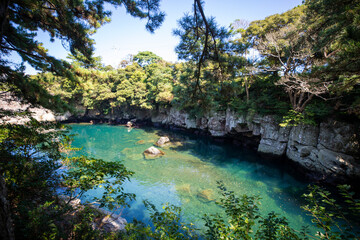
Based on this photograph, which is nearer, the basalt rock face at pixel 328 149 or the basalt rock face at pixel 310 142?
the basalt rock face at pixel 328 149

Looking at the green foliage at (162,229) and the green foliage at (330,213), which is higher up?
the green foliage at (330,213)

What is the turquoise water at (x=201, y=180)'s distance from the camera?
6025mm

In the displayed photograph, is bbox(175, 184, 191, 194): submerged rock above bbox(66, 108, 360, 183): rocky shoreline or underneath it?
underneath

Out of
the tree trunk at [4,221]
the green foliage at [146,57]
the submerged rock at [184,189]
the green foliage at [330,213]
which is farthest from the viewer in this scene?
the green foliage at [146,57]

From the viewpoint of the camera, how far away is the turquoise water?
603 centimetres

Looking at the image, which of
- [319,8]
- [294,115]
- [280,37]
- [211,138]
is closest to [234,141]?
[211,138]

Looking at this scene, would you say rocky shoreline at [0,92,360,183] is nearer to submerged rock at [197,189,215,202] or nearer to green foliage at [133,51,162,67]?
submerged rock at [197,189,215,202]

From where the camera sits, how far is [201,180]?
817 centimetres

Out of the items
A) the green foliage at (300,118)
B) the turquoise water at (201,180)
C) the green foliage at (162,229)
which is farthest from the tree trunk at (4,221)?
the green foliage at (300,118)

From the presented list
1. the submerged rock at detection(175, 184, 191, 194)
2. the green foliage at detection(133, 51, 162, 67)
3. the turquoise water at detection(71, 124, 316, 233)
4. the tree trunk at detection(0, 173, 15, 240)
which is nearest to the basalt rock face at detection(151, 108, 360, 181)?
the turquoise water at detection(71, 124, 316, 233)

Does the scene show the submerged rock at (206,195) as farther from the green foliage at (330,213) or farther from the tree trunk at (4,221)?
the tree trunk at (4,221)

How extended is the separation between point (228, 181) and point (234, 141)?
7.89 m

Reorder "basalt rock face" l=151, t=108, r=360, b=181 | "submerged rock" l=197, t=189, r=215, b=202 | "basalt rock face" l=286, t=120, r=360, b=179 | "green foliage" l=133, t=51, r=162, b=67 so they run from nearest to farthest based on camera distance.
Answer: "basalt rock face" l=286, t=120, r=360, b=179 < "basalt rock face" l=151, t=108, r=360, b=181 < "submerged rock" l=197, t=189, r=215, b=202 < "green foliage" l=133, t=51, r=162, b=67

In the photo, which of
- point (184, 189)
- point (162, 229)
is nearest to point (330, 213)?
point (162, 229)
